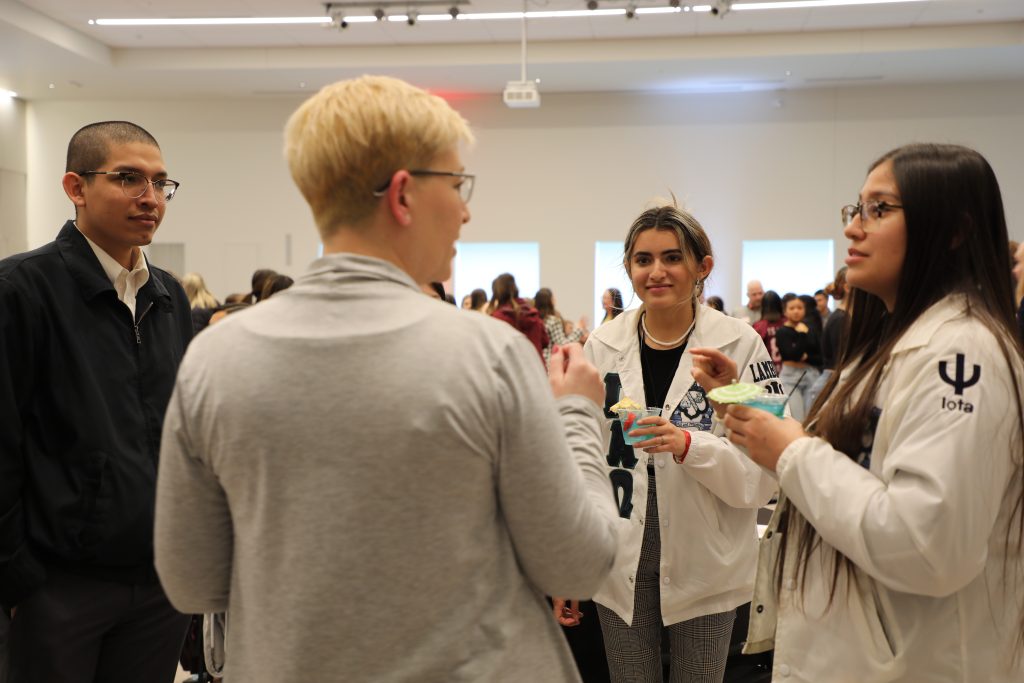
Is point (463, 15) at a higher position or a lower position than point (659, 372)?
higher

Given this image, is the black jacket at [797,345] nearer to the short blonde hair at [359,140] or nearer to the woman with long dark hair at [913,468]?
the woman with long dark hair at [913,468]

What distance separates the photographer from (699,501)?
2340 millimetres

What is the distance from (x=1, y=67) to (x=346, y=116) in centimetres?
1352

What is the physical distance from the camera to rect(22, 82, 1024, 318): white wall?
43.8 feet

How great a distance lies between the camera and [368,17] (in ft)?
35.4

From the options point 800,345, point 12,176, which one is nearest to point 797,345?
point 800,345

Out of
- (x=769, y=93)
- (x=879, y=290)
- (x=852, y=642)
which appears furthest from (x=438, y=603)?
(x=769, y=93)

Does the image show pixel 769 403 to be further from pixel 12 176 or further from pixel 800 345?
pixel 12 176

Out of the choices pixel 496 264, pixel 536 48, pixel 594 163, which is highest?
pixel 536 48

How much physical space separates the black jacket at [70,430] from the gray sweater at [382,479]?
0.93m

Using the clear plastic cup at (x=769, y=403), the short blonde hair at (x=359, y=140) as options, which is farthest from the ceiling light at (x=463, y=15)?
the short blonde hair at (x=359, y=140)

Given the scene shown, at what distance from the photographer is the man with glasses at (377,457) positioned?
109 centimetres

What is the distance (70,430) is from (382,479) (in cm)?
123

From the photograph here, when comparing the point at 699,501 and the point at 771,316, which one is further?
the point at 771,316
